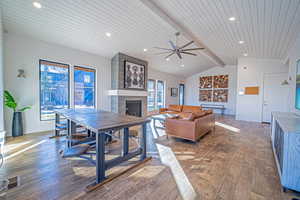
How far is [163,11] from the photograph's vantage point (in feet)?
11.3

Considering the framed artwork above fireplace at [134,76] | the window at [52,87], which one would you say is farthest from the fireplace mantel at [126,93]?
the window at [52,87]

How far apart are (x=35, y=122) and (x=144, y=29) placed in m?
4.52

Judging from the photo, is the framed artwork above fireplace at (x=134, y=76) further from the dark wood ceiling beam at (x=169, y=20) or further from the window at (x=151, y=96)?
the dark wood ceiling beam at (x=169, y=20)

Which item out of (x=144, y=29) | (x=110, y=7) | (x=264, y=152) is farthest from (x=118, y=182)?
(x=144, y=29)

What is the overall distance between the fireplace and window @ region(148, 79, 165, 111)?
5.48 feet

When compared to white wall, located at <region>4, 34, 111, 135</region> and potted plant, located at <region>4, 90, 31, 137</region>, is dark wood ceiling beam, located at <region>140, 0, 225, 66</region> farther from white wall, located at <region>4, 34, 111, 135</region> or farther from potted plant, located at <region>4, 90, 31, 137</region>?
potted plant, located at <region>4, 90, 31, 137</region>

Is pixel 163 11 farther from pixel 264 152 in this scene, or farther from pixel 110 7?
pixel 264 152

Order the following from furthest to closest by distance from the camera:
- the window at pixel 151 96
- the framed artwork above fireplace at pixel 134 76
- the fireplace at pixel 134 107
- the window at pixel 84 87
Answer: the window at pixel 151 96 → the fireplace at pixel 134 107 → the framed artwork above fireplace at pixel 134 76 → the window at pixel 84 87

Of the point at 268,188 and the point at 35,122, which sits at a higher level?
the point at 35,122

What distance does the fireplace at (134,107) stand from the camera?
6.47m

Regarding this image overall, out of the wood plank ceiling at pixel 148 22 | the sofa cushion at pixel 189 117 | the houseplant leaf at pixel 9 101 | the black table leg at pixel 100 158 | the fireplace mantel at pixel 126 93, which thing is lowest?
the black table leg at pixel 100 158

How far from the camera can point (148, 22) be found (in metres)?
3.90

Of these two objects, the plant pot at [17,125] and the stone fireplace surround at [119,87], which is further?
the stone fireplace surround at [119,87]

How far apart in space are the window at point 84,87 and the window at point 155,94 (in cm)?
355
